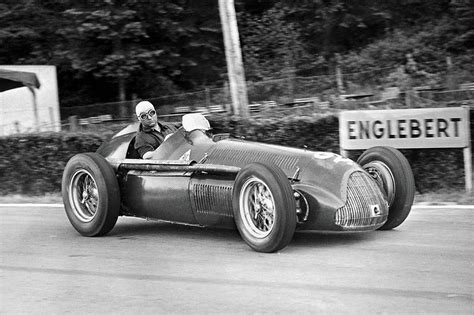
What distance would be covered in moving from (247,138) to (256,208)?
17.5ft

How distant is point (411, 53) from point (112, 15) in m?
10.1

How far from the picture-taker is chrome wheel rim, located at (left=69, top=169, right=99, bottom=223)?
8680 mm

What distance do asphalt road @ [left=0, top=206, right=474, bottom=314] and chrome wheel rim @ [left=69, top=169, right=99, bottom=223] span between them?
0.26 m

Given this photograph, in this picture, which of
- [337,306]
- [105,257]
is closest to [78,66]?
[105,257]

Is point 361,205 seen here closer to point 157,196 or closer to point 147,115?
point 157,196

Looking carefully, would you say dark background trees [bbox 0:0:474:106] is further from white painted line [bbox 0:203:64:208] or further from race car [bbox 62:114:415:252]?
race car [bbox 62:114:415:252]

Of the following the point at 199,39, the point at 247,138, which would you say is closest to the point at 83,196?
the point at 247,138

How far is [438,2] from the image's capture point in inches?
1228

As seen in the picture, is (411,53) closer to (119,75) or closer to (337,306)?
(119,75)

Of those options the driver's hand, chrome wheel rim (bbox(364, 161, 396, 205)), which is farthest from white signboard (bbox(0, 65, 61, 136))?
chrome wheel rim (bbox(364, 161, 396, 205))

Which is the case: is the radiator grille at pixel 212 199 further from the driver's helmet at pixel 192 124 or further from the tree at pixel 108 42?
the tree at pixel 108 42

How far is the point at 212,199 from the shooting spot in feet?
24.9

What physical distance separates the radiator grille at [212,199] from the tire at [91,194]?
96 cm

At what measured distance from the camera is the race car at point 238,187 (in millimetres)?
7055
